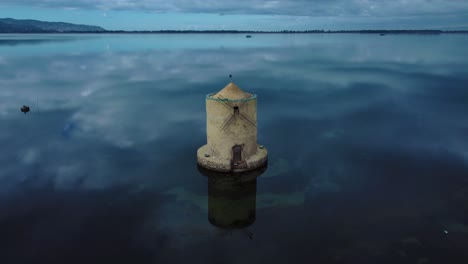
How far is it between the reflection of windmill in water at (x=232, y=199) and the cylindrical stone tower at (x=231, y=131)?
546mm

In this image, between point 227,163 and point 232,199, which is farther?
point 227,163

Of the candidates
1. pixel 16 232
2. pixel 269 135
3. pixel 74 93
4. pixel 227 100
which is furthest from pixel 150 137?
pixel 74 93

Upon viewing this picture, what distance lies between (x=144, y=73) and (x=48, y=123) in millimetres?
44912

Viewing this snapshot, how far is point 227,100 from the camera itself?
22719 mm

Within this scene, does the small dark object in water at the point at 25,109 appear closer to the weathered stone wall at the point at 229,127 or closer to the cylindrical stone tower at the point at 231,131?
the cylindrical stone tower at the point at 231,131

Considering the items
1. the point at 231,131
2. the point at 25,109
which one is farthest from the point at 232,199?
the point at 25,109

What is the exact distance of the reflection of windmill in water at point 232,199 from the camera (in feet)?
64.2

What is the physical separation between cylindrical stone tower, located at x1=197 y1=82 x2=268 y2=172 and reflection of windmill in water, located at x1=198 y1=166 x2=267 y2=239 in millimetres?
546

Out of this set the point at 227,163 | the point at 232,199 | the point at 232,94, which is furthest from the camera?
the point at 227,163

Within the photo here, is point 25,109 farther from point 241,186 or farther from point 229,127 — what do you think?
point 241,186

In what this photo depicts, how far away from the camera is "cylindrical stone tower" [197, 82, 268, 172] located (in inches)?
905

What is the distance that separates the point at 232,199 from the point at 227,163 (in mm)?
2900

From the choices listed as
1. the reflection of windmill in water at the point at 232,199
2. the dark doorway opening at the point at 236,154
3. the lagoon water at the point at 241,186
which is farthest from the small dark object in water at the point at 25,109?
the dark doorway opening at the point at 236,154

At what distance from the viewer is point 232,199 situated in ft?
72.4
